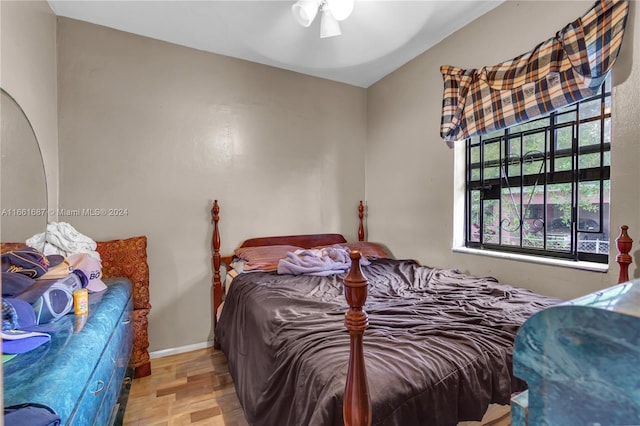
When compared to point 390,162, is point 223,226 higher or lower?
lower

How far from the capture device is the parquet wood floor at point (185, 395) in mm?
1640

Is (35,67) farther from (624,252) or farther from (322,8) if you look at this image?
(624,252)

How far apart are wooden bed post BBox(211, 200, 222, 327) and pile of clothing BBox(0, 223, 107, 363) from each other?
887mm

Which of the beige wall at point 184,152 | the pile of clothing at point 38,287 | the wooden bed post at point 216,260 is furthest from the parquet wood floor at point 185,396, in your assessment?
the pile of clothing at point 38,287

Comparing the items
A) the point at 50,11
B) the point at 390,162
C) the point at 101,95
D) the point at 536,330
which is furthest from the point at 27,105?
the point at 390,162

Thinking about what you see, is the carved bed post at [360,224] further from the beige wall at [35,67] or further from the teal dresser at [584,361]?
the teal dresser at [584,361]

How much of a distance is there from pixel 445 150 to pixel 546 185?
74 centimetres

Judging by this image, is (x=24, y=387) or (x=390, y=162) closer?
(x=24, y=387)

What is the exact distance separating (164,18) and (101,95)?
732mm

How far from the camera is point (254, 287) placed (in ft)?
6.26

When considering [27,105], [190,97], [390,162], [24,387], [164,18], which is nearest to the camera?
[24,387]

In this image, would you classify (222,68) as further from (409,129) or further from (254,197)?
(409,129)

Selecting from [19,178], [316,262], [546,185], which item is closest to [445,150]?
[546,185]

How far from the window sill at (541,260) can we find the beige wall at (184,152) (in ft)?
4.43
